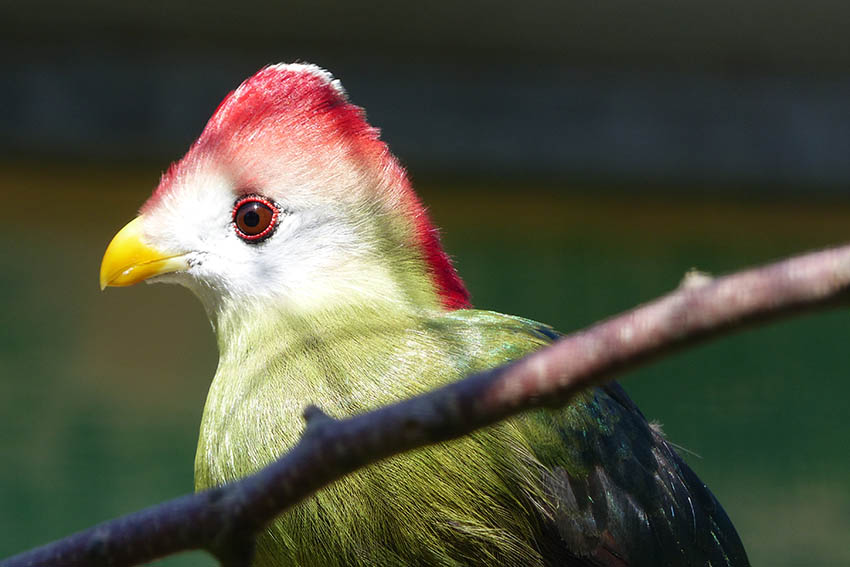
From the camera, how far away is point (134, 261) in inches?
50.0

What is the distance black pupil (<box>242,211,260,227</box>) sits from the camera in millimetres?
1230

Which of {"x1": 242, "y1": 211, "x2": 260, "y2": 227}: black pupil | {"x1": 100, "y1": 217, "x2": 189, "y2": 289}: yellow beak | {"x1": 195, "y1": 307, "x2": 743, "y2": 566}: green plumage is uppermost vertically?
{"x1": 242, "y1": 211, "x2": 260, "y2": 227}: black pupil

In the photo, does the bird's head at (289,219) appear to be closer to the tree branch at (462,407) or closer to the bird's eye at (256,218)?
the bird's eye at (256,218)

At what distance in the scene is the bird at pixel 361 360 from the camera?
41.7 inches

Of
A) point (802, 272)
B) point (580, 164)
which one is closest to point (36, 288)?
point (580, 164)

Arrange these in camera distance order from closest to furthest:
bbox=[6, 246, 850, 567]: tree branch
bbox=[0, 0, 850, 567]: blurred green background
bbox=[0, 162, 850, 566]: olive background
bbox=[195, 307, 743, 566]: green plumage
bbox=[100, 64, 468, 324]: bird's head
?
bbox=[6, 246, 850, 567]: tree branch → bbox=[195, 307, 743, 566]: green plumage → bbox=[100, 64, 468, 324]: bird's head → bbox=[0, 0, 850, 567]: blurred green background → bbox=[0, 162, 850, 566]: olive background

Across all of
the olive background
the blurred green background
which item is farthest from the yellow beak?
the olive background

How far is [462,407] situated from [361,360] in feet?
1.79

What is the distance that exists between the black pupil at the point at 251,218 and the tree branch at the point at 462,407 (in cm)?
60

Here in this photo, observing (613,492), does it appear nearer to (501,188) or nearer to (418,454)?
(418,454)

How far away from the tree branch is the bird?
0.42 metres

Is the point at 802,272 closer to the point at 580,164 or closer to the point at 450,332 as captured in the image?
the point at 450,332

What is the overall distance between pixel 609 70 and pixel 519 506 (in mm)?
2069

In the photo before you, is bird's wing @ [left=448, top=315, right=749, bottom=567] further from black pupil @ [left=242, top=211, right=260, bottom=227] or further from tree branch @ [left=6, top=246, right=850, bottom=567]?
tree branch @ [left=6, top=246, right=850, bottom=567]
